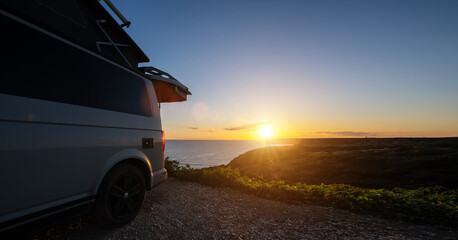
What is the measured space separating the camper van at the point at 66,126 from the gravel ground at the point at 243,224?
44cm

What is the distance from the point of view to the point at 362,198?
4.07 metres

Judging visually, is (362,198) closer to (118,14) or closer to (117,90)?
(117,90)

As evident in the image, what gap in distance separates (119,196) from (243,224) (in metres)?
2.00

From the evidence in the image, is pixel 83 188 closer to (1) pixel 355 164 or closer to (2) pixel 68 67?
(2) pixel 68 67

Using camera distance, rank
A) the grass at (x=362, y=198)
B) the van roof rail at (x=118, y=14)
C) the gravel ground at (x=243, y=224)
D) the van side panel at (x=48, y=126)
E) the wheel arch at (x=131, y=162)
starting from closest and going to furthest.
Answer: the van side panel at (x=48, y=126) < the wheel arch at (x=131, y=162) < the gravel ground at (x=243, y=224) < the grass at (x=362, y=198) < the van roof rail at (x=118, y=14)

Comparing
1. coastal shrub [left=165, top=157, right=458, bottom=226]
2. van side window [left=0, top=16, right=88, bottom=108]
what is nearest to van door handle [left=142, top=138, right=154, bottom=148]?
van side window [left=0, top=16, right=88, bottom=108]

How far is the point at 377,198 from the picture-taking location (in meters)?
4.03

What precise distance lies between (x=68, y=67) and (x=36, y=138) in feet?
2.80

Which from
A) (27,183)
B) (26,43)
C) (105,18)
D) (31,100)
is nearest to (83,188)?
(27,183)

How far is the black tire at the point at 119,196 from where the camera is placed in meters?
2.42

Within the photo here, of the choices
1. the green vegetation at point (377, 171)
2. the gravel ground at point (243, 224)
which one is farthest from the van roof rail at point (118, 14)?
the green vegetation at point (377, 171)

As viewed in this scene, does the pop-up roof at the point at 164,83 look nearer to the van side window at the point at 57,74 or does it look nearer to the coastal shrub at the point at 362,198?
the van side window at the point at 57,74

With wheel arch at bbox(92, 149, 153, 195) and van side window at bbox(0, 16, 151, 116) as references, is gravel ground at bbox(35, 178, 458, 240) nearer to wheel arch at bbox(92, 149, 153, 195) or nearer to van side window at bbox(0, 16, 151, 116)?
wheel arch at bbox(92, 149, 153, 195)

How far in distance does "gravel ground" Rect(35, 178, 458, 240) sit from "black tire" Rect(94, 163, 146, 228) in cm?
19
